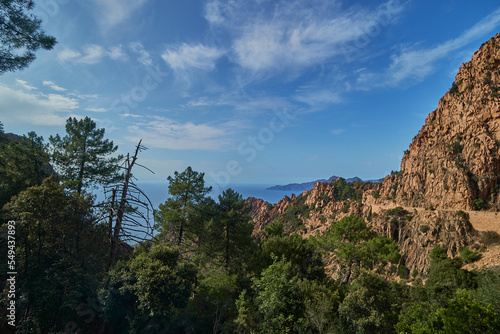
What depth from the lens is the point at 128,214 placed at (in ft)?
34.8

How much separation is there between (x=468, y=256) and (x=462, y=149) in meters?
27.7

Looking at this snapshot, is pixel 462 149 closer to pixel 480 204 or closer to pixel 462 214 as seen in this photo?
pixel 480 204

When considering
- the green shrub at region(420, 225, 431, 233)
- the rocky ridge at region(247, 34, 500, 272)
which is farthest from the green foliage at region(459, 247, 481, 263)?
the green shrub at region(420, 225, 431, 233)

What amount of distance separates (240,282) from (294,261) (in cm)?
488

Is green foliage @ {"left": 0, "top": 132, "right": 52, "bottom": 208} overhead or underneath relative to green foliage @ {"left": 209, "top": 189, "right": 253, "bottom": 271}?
overhead

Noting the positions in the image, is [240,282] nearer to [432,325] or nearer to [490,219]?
[432,325]

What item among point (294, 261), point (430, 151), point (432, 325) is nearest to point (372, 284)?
point (432, 325)

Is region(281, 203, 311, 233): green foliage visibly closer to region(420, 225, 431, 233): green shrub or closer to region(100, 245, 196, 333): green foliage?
region(420, 225, 431, 233): green shrub

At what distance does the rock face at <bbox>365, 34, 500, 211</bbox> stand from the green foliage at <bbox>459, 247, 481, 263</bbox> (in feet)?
39.6

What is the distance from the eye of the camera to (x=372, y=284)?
1173cm

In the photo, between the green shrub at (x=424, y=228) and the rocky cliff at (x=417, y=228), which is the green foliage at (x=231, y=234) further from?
the green shrub at (x=424, y=228)

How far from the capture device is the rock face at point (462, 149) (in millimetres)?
41000

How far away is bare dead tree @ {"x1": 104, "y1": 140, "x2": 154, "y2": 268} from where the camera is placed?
8.98m

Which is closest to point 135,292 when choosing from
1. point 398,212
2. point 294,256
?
point 294,256
